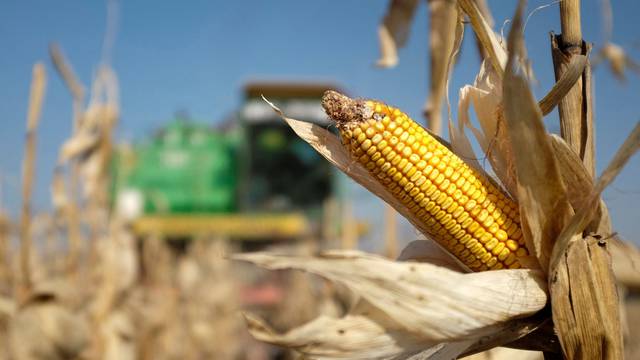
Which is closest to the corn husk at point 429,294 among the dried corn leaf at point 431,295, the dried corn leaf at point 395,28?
the dried corn leaf at point 431,295

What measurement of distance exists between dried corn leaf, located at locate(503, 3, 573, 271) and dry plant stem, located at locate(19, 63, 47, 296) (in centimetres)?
238

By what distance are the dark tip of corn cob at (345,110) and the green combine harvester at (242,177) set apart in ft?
42.5

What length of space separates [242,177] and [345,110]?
14053 millimetres

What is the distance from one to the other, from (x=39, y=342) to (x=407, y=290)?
240 cm

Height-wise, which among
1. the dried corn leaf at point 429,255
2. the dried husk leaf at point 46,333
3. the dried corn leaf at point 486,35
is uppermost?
the dried corn leaf at point 486,35

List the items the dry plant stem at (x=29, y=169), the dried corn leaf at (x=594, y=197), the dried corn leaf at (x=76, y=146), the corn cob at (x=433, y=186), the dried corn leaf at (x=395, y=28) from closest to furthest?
the dried corn leaf at (x=594, y=197) → the corn cob at (x=433, y=186) → the dried corn leaf at (x=395, y=28) → the dry plant stem at (x=29, y=169) → the dried corn leaf at (x=76, y=146)

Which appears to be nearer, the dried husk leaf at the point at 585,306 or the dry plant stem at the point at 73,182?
the dried husk leaf at the point at 585,306

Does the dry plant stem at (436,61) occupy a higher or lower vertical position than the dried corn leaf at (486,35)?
higher

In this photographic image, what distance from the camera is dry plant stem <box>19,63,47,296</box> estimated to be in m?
2.61

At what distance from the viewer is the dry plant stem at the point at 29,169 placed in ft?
8.56

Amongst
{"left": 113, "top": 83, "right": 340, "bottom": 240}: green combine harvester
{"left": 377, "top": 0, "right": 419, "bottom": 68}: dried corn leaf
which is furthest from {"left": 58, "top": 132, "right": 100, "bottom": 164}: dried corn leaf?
{"left": 113, "top": 83, "right": 340, "bottom": 240}: green combine harvester

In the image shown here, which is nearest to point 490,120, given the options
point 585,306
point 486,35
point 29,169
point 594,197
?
point 486,35

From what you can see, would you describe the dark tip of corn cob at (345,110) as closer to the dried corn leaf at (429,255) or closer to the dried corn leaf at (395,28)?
the dried corn leaf at (429,255)

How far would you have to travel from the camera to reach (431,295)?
0.83 metres
